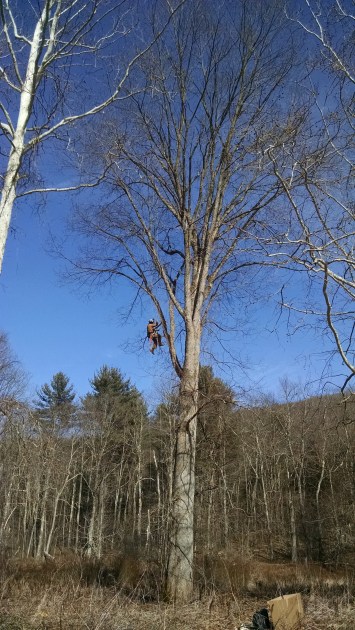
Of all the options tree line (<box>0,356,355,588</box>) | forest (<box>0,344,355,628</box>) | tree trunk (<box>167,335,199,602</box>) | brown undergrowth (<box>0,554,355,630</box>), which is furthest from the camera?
tree line (<box>0,356,355,588</box>)

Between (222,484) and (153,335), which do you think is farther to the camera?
(222,484)

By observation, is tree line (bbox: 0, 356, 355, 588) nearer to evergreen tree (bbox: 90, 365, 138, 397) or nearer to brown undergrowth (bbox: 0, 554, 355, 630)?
evergreen tree (bbox: 90, 365, 138, 397)

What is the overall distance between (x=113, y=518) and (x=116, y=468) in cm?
695

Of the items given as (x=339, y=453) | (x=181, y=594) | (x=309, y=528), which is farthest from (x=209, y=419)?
(x=309, y=528)

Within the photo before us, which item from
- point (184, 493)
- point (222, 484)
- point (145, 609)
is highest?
point (222, 484)

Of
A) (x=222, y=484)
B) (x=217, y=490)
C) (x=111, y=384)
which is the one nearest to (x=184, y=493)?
(x=217, y=490)

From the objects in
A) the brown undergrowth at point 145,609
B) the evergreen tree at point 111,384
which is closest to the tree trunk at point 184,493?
the brown undergrowth at point 145,609

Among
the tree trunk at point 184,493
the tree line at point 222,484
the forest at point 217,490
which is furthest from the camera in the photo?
the tree line at point 222,484

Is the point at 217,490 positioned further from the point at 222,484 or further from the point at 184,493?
the point at 184,493

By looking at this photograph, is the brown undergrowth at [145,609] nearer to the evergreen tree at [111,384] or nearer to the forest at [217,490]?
the forest at [217,490]

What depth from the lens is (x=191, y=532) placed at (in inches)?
351

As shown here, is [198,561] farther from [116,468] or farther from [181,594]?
[116,468]

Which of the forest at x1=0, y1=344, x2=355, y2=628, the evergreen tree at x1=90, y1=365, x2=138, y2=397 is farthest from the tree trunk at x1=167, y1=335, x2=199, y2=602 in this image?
the evergreen tree at x1=90, y1=365, x2=138, y2=397

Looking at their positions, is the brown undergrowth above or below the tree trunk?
below
